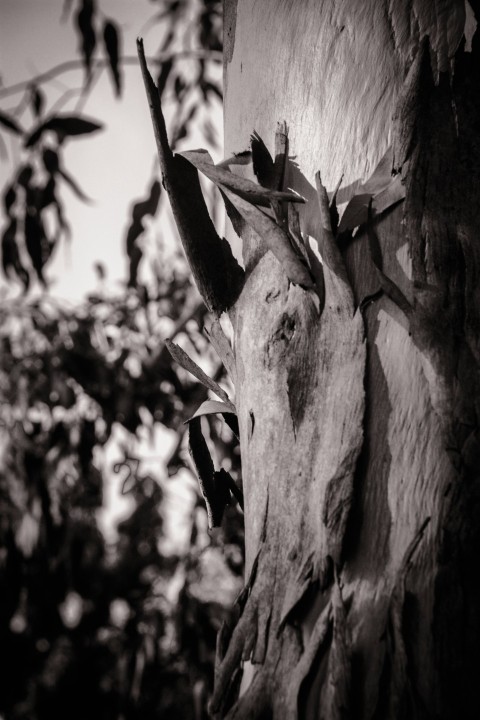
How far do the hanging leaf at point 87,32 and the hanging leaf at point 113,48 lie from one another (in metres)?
0.06

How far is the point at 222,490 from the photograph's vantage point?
0.62m

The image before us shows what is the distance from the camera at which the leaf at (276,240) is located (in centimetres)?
47

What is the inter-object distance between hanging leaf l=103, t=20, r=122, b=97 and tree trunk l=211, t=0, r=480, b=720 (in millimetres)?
1271

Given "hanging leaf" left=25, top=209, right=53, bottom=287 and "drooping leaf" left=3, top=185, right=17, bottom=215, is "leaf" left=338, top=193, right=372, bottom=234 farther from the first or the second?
"drooping leaf" left=3, top=185, right=17, bottom=215

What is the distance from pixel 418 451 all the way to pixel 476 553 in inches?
2.8

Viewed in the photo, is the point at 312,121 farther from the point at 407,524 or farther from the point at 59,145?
the point at 59,145

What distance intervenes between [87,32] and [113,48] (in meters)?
0.14

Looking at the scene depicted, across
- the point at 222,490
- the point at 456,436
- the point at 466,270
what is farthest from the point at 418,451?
the point at 222,490

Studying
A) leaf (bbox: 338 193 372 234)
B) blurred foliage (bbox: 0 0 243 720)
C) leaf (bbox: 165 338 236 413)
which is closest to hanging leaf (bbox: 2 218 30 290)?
blurred foliage (bbox: 0 0 243 720)

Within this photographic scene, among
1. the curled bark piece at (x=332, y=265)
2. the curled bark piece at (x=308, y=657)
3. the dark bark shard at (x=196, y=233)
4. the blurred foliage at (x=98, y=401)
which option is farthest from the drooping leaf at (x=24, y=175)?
the curled bark piece at (x=308, y=657)

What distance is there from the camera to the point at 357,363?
0.45 meters

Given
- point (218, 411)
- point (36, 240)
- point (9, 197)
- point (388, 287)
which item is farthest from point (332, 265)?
point (9, 197)

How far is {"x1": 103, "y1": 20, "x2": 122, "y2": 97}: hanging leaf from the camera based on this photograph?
167 centimetres

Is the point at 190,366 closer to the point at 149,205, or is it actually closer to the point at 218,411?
the point at 218,411
